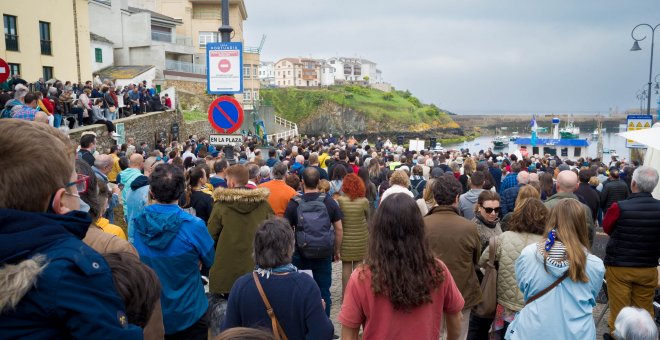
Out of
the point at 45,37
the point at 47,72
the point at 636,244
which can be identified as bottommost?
the point at 636,244

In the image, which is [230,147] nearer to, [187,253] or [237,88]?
[237,88]

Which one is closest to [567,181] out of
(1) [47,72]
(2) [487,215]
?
(2) [487,215]

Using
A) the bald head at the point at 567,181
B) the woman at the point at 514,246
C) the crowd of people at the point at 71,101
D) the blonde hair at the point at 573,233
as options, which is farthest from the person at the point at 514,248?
the crowd of people at the point at 71,101

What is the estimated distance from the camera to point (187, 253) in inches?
165

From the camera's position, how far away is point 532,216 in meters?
4.89

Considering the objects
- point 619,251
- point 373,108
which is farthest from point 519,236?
point 373,108

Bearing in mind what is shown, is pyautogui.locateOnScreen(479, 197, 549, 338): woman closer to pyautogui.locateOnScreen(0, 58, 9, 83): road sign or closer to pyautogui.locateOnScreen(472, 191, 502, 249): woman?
pyautogui.locateOnScreen(472, 191, 502, 249): woman

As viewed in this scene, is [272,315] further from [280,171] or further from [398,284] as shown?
[280,171]

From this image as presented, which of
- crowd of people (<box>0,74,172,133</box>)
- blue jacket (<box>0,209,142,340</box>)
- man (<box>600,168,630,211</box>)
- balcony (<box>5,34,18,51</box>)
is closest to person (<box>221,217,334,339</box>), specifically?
blue jacket (<box>0,209,142,340</box>)

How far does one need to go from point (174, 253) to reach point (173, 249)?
0.11ft

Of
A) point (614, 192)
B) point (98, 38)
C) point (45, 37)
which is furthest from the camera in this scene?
point (98, 38)

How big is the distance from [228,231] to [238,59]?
4.35m

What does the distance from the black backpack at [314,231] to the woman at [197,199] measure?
1.25 metres

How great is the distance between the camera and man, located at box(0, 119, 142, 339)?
170 cm
